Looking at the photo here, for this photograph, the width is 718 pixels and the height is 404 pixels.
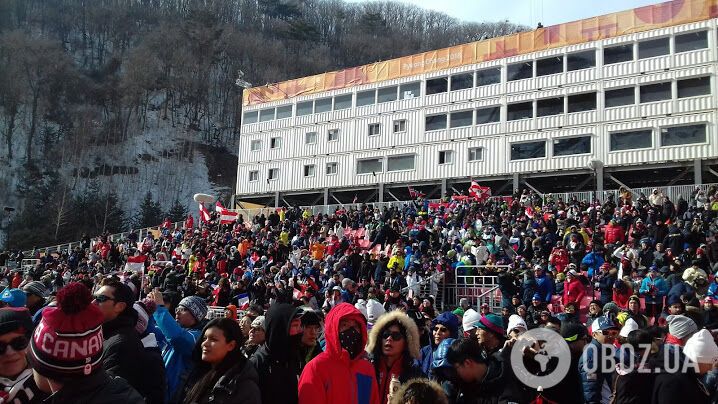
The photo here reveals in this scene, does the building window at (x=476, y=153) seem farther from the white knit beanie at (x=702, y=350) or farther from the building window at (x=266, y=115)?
the white knit beanie at (x=702, y=350)

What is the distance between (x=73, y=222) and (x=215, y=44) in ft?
109

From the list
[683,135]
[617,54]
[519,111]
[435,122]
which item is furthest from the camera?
[435,122]

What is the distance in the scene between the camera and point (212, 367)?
3729 mm

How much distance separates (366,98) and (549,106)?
1169 cm

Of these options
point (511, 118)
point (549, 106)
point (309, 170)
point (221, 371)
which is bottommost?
point (221, 371)

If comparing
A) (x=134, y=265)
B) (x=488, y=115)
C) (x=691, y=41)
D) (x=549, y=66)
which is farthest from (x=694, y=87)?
(x=134, y=265)

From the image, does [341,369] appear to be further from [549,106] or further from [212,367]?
[549,106]

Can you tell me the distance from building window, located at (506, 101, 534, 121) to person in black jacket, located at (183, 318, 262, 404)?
30947 mm

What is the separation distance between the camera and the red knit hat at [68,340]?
8.39ft

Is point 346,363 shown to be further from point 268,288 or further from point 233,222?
point 233,222

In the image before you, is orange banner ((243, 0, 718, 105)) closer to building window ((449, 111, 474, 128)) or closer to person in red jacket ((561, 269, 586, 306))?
building window ((449, 111, 474, 128))

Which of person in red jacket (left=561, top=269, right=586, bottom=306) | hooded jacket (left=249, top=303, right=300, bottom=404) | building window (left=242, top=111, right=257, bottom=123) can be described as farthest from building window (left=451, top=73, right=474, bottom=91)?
hooded jacket (left=249, top=303, right=300, bottom=404)

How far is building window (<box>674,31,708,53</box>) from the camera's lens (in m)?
28.4

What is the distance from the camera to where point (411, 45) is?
84188 mm
